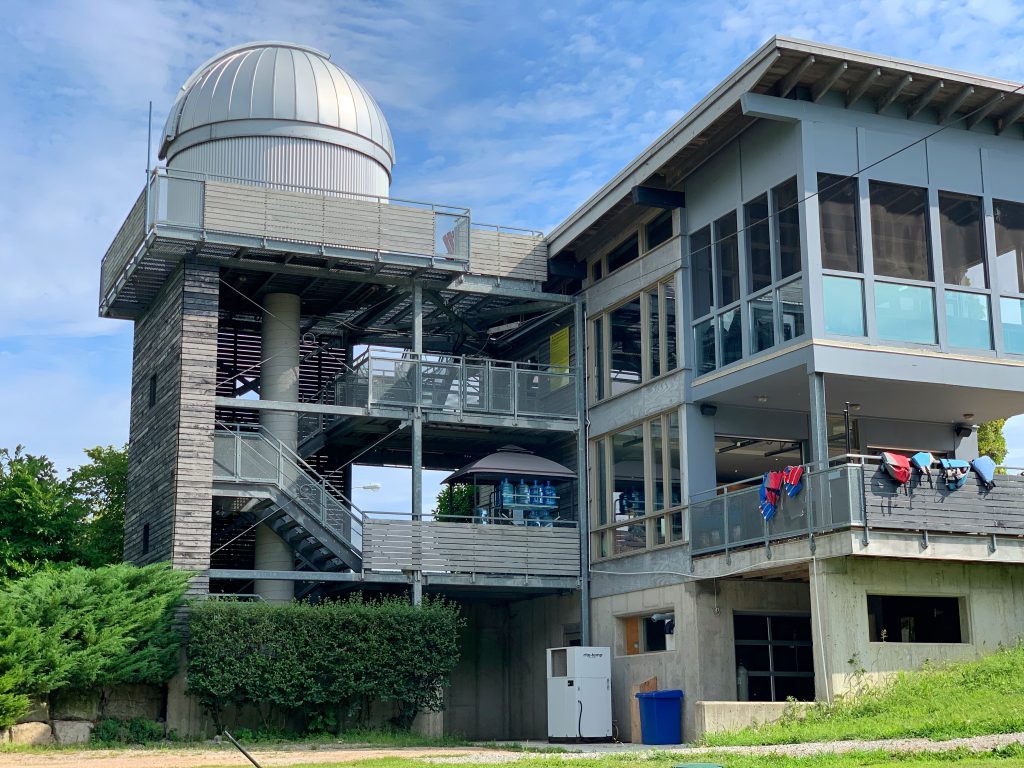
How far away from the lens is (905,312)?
22047 millimetres

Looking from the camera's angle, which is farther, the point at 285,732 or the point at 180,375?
the point at 180,375

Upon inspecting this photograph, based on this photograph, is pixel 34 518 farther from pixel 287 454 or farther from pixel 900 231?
pixel 900 231

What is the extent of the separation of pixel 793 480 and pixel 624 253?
8.43 m

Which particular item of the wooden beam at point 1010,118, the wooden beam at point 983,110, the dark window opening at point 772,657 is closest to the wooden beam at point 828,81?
the wooden beam at point 983,110

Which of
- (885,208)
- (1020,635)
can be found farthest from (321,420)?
(1020,635)

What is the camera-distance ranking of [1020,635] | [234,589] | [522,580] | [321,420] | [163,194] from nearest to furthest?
[1020,635], [163,194], [522,580], [321,420], [234,589]

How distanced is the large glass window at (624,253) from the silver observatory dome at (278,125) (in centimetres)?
564

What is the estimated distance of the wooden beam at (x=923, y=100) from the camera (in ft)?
72.7

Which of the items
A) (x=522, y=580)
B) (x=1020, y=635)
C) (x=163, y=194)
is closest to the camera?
(x=1020, y=635)

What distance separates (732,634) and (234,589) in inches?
514

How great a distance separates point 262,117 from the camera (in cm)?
2855

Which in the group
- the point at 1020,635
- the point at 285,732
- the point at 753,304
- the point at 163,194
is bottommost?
the point at 285,732

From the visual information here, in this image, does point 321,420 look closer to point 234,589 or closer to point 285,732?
point 234,589

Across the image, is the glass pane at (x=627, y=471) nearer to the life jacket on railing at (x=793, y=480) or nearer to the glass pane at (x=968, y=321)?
the life jacket on railing at (x=793, y=480)
